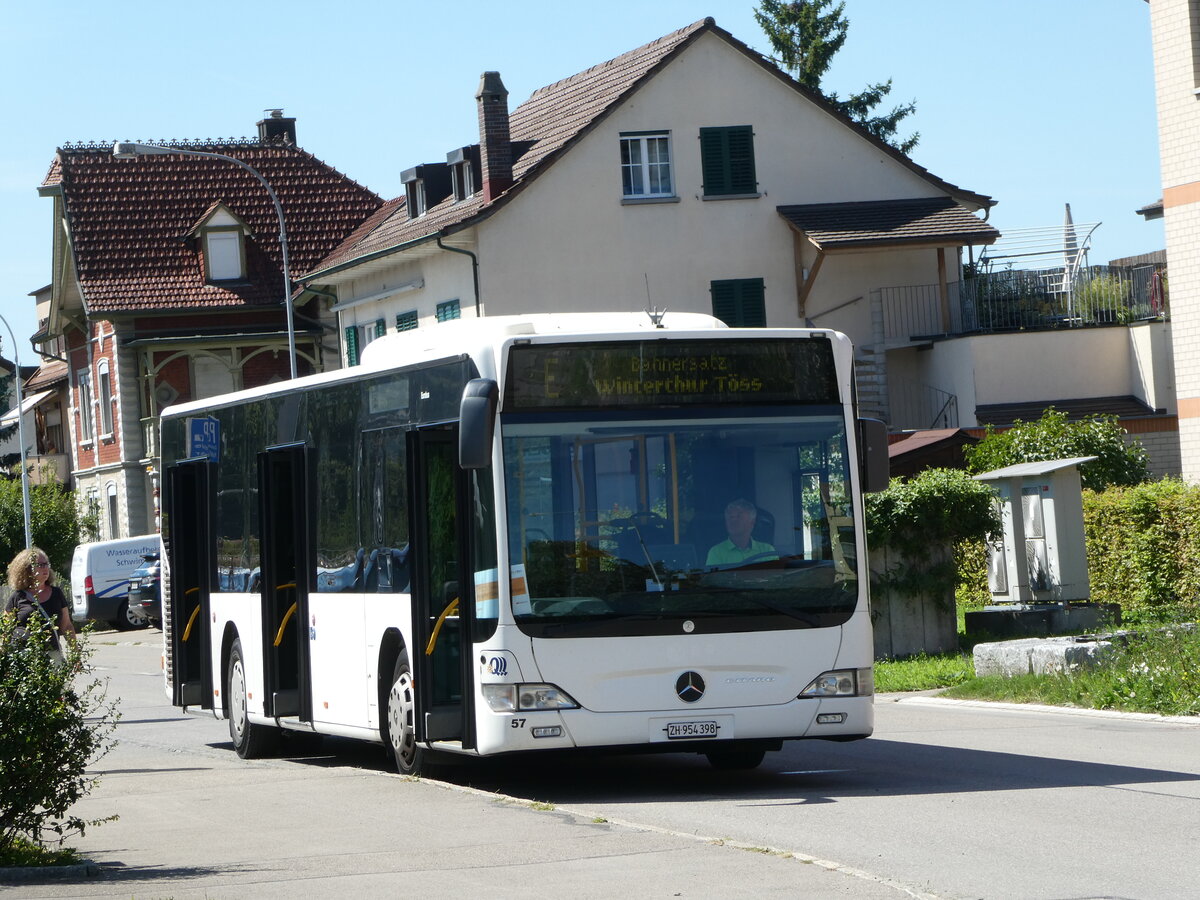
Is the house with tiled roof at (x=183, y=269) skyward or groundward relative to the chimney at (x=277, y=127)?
groundward

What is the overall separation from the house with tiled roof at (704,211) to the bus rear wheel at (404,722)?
2710 cm

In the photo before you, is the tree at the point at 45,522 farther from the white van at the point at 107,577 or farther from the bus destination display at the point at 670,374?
the bus destination display at the point at 670,374

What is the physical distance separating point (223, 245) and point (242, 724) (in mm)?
41542

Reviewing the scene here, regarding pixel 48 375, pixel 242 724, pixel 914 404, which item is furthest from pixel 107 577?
pixel 242 724

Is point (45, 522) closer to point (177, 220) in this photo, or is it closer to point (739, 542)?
point (177, 220)

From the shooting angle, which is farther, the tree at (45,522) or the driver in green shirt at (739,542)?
the tree at (45,522)

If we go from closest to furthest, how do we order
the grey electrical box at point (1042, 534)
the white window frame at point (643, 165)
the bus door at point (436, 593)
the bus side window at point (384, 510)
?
the bus door at point (436, 593) → the bus side window at point (384, 510) → the grey electrical box at point (1042, 534) → the white window frame at point (643, 165)

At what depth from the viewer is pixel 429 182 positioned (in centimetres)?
4534

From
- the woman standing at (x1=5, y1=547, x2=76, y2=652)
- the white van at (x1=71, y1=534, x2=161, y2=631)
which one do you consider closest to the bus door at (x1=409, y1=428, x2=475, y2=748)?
the woman standing at (x1=5, y1=547, x2=76, y2=652)

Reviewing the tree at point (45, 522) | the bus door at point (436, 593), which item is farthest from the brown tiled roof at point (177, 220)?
the bus door at point (436, 593)

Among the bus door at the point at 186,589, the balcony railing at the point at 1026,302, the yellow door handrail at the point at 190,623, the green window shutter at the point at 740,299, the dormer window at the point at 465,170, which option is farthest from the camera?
the dormer window at the point at 465,170

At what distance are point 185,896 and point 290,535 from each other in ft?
23.2

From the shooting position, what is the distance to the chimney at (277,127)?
2494 inches

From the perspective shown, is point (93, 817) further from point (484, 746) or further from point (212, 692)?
point (212, 692)
